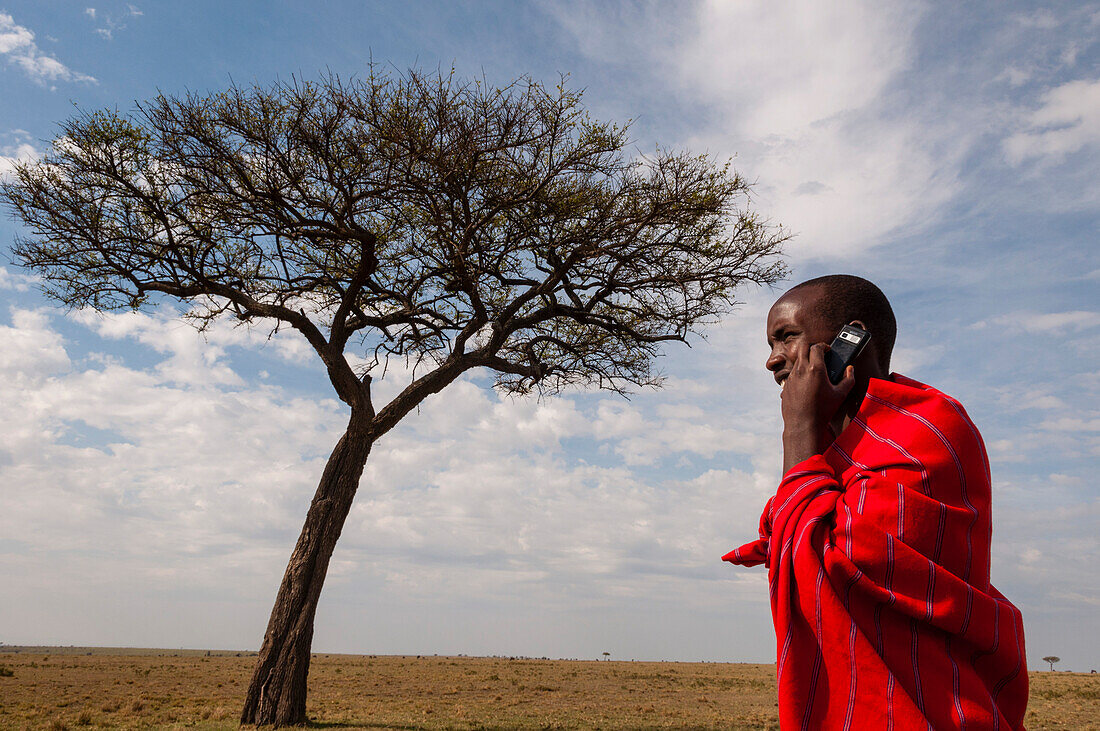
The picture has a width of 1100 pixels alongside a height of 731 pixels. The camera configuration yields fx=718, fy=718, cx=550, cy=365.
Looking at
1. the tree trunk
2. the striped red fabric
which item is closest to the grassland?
the tree trunk

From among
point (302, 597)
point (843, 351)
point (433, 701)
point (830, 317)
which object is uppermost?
point (830, 317)

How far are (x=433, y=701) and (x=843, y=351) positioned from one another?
18.5 metres

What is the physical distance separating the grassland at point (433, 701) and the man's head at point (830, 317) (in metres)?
11.0

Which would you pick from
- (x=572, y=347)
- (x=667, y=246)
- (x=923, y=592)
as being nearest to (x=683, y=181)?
(x=667, y=246)

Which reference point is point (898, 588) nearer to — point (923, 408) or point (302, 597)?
point (923, 408)

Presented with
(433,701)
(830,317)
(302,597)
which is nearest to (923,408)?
(830,317)

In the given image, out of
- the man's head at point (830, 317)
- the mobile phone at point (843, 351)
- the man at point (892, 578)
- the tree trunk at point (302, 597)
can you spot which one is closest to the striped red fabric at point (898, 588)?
the man at point (892, 578)

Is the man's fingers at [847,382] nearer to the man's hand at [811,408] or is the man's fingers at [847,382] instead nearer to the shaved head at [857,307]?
the man's hand at [811,408]

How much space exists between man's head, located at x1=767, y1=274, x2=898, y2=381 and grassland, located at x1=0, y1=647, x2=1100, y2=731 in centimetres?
1095

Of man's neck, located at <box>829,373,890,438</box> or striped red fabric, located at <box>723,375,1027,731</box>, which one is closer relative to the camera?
striped red fabric, located at <box>723,375,1027,731</box>

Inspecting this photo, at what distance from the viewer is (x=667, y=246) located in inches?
516

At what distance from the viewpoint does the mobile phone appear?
5.53 ft

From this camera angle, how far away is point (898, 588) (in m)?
1.40

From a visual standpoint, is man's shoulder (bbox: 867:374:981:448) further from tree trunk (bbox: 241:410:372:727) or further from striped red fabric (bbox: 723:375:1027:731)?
tree trunk (bbox: 241:410:372:727)
